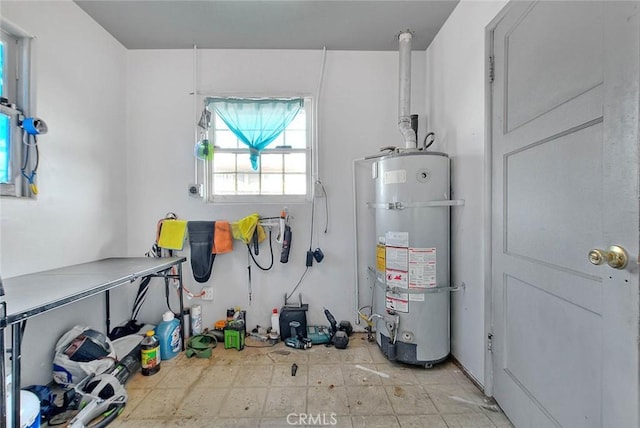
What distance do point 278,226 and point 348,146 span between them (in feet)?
3.30

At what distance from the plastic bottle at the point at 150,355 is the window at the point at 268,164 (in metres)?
1.31

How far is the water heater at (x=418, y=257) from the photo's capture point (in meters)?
1.81

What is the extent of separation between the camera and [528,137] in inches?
49.4

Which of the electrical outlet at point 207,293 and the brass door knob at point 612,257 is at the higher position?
the brass door knob at point 612,257

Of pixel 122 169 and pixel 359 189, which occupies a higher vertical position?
pixel 122 169

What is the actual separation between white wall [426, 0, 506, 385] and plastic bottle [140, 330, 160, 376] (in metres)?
2.21

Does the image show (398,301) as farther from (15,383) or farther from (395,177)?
(15,383)

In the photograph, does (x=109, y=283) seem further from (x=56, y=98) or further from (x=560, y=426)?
(x=560, y=426)

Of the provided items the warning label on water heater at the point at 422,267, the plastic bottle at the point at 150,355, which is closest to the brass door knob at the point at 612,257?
the warning label on water heater at the point at 422,267

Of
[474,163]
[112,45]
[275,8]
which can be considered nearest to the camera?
[474,163]

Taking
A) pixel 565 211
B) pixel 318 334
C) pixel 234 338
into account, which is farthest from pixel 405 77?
pixel 234 338

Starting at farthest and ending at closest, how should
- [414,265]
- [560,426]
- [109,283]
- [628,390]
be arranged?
[414,265], [109,283], [560,426], [628,390]

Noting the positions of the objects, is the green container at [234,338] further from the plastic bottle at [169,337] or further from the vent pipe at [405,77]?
the vent pipe at [405,77]

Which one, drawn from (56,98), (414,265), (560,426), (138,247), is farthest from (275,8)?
(560,426)
